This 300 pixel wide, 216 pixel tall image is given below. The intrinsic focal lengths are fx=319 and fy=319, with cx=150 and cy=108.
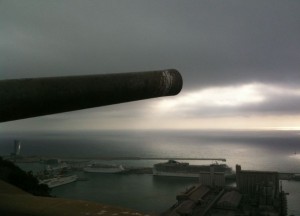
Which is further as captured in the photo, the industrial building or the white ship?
the white ship

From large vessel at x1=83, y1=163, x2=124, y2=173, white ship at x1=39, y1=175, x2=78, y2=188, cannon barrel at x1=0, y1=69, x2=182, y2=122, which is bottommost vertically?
white ship at x1=39, y1=175, x2=78, y2=188

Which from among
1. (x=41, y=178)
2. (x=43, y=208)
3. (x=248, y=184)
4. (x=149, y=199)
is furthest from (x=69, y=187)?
(x=43, y=208)

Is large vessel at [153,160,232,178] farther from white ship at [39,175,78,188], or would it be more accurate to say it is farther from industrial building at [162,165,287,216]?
white ship at [39,175,78,188]

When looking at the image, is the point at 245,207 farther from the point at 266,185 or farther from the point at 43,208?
the point at 43,208

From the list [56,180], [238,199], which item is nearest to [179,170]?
[56,180]

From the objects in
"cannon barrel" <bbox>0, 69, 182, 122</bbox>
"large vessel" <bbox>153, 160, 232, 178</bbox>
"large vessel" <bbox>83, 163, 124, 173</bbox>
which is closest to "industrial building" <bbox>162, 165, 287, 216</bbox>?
"large vessel" <bbox>153, 160, 232, 178</bbox>

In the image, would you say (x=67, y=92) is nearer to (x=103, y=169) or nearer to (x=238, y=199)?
(x=238, y=199)

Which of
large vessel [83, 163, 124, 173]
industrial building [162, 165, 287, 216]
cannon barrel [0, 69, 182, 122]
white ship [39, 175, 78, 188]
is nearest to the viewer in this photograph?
cannon barrel [0, 69, 182, 122]

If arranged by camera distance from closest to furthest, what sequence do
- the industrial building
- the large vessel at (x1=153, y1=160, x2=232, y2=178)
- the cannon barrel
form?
the cannon barrel < the industrial building < the large vessel at (x1=153, y1=160, x2=232, y2=178)
